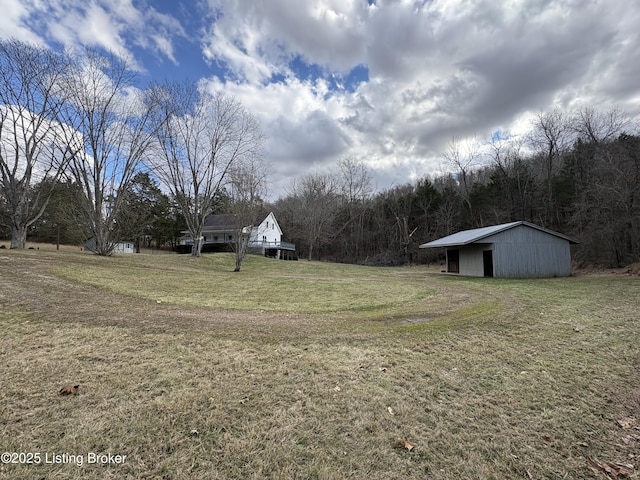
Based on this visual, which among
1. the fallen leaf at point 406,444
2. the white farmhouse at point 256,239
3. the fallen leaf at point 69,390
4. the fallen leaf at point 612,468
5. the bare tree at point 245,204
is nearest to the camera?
the fallen leaf at point 612,468

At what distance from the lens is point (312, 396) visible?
10.5ft

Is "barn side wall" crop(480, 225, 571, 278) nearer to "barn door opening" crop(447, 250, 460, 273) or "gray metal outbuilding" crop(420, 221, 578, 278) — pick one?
"gray metal outbuilding" crop(420, 221, 578, 278)

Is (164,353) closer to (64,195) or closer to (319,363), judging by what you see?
(319,363)

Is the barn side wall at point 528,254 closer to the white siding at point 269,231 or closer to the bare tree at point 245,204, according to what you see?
the bare tree at point 245,204

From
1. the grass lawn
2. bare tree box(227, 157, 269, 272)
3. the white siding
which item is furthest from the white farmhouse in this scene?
the grass lawn

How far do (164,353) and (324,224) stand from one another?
1592 inches

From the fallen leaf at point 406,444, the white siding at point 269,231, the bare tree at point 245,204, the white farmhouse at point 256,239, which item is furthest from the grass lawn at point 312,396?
the white siding at point 269,231

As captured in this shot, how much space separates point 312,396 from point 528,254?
20.7 m

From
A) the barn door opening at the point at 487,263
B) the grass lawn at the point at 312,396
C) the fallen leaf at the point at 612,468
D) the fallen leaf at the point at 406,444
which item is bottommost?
the fallen leaf at the point at 612,468

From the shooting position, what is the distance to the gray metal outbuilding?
62.0 ft

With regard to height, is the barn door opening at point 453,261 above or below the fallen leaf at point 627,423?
above

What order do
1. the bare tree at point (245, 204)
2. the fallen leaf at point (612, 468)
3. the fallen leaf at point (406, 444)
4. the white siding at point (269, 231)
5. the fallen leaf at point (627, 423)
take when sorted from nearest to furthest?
the fallen leaf at point (612, 468), the fallen leaf at point (406, 444), the fallen leaf at point (627, 423), the bare tree at point (245, 204), the white siding at point (269, 231)

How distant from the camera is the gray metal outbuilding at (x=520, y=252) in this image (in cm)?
1889

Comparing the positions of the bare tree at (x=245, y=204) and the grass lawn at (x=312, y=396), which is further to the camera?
the bare tree at (x=245, y=204)
